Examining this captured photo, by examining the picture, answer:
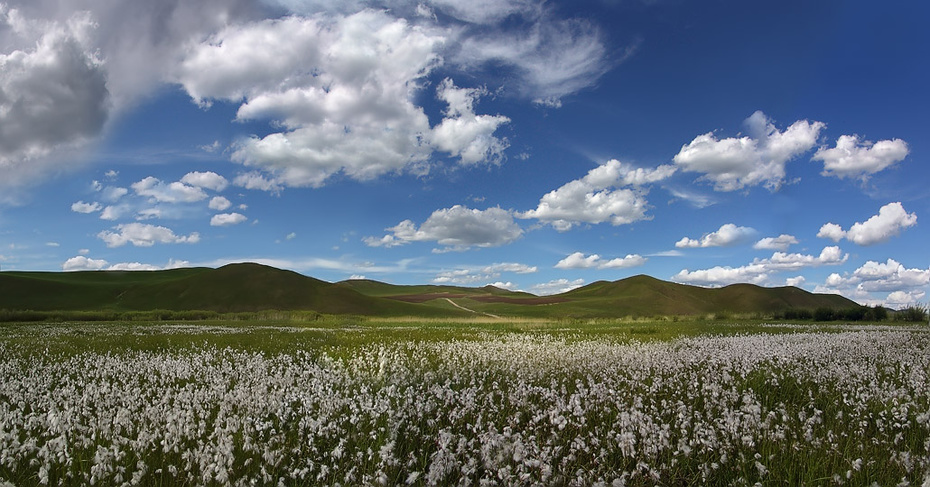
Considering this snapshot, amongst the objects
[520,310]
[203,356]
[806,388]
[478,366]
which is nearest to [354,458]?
[478,366]

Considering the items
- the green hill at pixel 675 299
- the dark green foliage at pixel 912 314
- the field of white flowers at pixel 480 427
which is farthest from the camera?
the green hill at pixel 675 299

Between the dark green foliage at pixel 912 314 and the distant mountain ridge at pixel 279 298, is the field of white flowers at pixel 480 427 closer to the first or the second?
the dark green foliage at pixel 912 314

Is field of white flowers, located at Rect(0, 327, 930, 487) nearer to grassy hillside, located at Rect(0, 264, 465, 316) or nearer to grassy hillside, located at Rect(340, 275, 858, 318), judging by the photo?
grassy hillside, located at Rect(340, 275, 858, 318)

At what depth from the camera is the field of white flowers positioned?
17.0 ft

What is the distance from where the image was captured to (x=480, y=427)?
595 centimetres

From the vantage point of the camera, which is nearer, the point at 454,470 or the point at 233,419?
the point at 454,470

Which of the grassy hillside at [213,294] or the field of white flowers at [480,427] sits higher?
the grassy hillside at [213,294]

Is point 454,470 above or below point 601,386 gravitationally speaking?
below

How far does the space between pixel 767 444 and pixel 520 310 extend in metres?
92.7

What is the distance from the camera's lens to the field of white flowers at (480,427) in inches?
204

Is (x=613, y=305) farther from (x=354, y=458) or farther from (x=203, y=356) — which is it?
(x=354, y=458)

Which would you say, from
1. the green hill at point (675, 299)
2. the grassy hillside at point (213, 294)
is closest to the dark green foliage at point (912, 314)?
the green hill at point (675, 299)

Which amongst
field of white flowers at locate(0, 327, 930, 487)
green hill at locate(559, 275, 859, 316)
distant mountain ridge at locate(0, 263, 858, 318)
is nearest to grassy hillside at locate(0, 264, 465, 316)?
distant mountain ridge at locate(0, 263, 858, 318)

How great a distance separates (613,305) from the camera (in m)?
97.9
